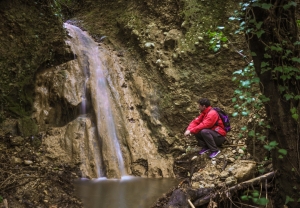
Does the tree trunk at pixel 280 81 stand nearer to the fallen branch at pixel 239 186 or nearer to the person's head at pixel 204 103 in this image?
the fallen branch at pixel 239 186

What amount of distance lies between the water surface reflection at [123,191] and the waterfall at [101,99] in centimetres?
41

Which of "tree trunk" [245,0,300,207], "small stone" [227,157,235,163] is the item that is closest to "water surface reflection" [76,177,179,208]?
"small stone" [227,157,235,163]

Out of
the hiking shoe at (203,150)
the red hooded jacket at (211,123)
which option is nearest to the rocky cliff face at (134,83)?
the hiking shoe at (203,150)

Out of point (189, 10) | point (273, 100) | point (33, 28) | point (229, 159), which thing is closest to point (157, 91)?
point (189, 10)

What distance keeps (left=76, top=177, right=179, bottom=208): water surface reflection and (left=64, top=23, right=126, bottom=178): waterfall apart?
0.41 metres

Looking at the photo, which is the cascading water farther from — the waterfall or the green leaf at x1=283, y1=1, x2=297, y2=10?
the green leaf at x1=283, y1=1, x2=297, y2=10

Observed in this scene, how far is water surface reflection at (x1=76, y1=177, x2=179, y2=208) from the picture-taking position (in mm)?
4742

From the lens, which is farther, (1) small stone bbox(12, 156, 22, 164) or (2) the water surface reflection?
(1) small stone bbox(12, 156, 22, 164)

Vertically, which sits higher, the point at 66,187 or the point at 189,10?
the point at 189,10

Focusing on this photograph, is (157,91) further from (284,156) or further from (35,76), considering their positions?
(284,156)

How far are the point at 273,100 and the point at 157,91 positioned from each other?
15.7 ft

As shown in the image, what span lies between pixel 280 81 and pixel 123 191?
11.8ft

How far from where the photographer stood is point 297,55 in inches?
109

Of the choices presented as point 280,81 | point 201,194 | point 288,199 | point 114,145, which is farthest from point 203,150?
point 280,81
